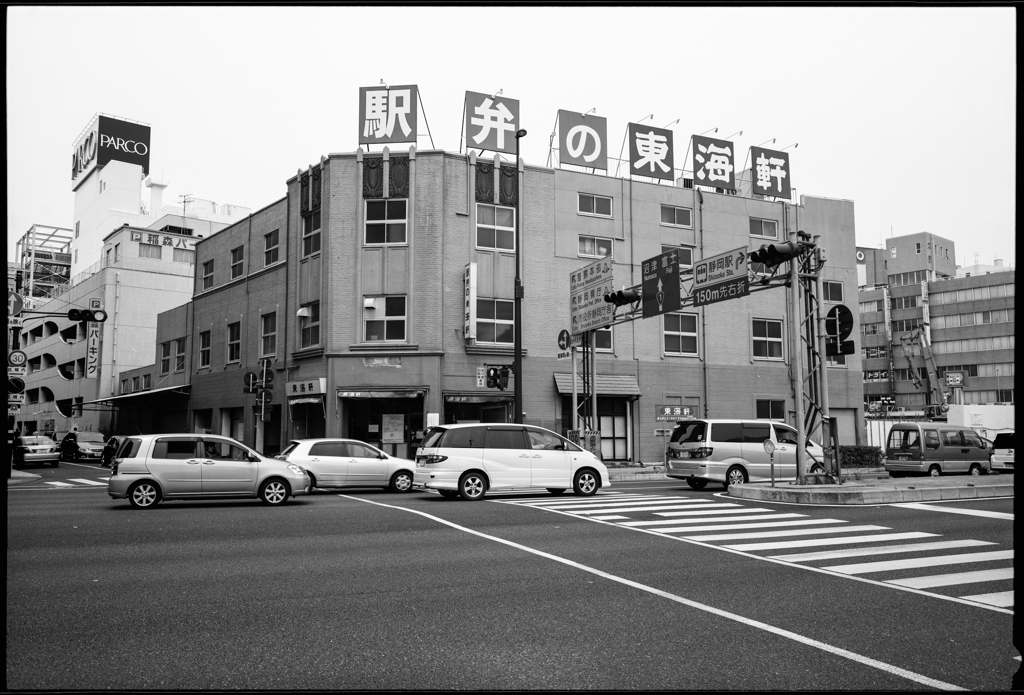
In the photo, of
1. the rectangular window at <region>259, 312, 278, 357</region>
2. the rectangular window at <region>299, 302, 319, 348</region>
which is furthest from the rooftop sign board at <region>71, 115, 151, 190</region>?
the rectangular window at <region>299, 302, 319, 348</region>

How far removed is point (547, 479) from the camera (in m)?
18.5

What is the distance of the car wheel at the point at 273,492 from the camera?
56.2ft

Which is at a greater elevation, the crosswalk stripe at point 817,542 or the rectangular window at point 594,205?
the rectangular window at point 594,205

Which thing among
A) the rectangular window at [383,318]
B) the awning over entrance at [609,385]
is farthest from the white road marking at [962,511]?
the rectangular window at [383,318]

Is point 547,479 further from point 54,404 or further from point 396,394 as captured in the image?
point 54,404

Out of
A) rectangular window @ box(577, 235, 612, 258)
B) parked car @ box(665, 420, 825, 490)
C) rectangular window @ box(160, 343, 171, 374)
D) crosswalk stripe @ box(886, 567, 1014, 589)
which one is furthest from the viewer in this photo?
rectangular window @ box(160, 343, 171, 374)

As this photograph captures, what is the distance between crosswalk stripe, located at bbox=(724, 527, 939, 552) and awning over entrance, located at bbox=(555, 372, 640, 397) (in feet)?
65.6

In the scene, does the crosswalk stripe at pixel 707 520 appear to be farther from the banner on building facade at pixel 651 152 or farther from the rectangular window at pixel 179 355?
the rectangular window at pixel 179 355

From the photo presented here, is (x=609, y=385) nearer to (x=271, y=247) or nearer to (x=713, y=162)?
(x=713, y=162)

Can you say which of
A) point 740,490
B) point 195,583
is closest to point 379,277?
point 740,490

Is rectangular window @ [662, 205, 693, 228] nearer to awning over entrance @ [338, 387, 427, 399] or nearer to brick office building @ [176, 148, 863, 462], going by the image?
brick office building @ [176, 148, 863, 462]

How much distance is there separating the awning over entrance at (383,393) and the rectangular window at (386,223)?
578cm

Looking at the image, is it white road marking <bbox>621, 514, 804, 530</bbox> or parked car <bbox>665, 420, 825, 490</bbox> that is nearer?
white road marking <bbox>621, 514, 804, 530</bbox>

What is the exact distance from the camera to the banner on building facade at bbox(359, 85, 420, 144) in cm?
3100
